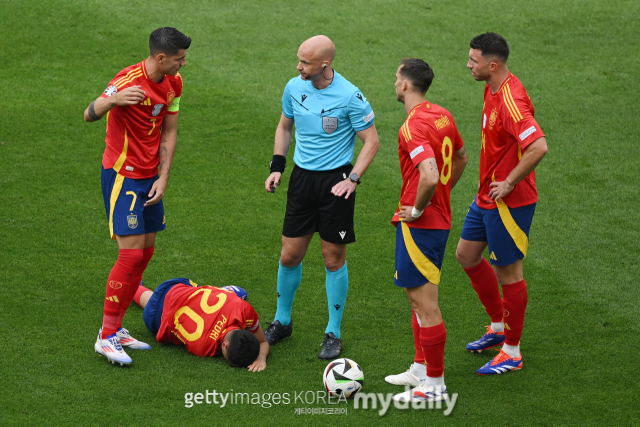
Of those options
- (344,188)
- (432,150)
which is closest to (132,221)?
(344,188)

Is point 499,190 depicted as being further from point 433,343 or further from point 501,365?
point 501,365

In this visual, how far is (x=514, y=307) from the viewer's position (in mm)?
A: 4840

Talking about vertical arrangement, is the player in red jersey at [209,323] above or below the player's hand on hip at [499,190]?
below

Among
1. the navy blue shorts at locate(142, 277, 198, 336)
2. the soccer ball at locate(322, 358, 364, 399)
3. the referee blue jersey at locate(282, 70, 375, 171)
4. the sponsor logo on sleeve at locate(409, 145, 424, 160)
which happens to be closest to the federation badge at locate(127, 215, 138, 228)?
the navy blue shorts at locate(142, 277, 198, 336)

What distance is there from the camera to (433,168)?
415 centimetres

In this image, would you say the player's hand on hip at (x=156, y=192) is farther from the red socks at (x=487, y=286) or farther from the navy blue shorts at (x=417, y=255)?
the red socks at (x=487, y=286)

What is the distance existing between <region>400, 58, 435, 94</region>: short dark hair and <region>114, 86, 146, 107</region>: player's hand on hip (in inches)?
70.5

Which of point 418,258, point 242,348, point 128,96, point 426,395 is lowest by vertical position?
point 426,395

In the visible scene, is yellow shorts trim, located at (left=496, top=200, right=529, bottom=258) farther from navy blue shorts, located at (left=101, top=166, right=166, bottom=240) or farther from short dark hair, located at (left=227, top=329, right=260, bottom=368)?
navy blue shorts, located at (left=101, top=166, right=166, bottom=240)

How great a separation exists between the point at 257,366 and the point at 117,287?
3.84 feet

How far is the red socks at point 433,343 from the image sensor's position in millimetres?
4418

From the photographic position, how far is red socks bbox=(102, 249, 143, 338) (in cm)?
495

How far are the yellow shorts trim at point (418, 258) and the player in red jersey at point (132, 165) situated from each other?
6.13 feet

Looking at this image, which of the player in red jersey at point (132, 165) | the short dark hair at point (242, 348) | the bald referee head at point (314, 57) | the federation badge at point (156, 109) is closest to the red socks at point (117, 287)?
the player in red jersey at point (132, 165)
